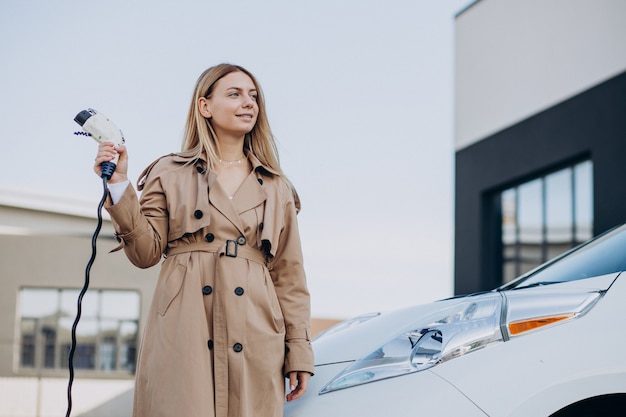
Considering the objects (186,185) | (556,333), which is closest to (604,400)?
(556,333)

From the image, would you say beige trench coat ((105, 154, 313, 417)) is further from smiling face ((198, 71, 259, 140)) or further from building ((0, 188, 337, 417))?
building ((0, 188, 337, 417))

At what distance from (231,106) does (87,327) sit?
18.1m

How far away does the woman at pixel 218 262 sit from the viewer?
2.62 metres

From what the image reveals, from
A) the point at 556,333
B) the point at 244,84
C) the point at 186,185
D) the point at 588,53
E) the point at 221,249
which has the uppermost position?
the point at 588,53

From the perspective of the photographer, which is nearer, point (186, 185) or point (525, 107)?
point (186, 185)

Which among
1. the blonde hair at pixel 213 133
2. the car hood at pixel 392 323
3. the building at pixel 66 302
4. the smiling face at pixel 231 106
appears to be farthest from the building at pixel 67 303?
the smiling face at pixel 231 106

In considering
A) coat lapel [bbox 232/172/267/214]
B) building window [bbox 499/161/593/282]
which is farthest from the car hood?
building window [bbox 499/161/593/282]

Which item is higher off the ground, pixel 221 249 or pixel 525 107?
pixel 525 107

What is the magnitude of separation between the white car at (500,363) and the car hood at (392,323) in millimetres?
11

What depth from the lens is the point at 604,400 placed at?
95.4 inches

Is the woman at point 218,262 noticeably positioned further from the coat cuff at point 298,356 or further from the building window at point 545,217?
the building window at point 545,217

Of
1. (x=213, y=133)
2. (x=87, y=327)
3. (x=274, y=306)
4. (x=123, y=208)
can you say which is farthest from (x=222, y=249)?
(x=87, y=327)

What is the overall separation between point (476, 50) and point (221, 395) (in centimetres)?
1164

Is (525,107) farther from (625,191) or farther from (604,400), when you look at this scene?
(604,400)
